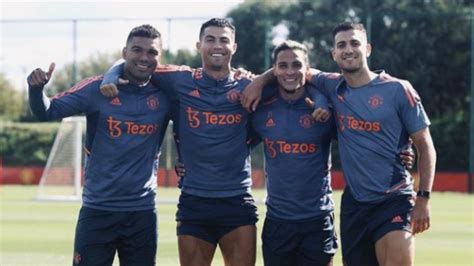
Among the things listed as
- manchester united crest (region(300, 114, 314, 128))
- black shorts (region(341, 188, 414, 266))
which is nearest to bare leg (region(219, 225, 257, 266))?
black shorts (region(341, 188, 414, 266))

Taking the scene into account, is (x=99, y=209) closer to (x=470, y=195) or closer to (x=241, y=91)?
(x=241, y=91)

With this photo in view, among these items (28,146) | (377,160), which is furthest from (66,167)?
(377,160)

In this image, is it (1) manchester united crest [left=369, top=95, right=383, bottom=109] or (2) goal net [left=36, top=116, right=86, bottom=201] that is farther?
(2) goal net [left=36, top=116, right=86, bottom=201]

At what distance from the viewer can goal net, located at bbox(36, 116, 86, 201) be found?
29661 millimetres

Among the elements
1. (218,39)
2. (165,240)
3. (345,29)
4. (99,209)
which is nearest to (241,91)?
(218,39)

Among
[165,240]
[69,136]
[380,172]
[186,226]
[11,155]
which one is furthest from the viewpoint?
[11,155]

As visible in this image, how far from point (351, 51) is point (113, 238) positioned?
2604 millimetres

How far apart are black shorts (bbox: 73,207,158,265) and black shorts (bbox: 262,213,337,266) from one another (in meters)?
1.06

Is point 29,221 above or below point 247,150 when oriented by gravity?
below

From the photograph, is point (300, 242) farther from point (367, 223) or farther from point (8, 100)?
point (8, 100)

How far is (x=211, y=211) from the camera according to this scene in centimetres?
866

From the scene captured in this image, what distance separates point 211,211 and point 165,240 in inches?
312

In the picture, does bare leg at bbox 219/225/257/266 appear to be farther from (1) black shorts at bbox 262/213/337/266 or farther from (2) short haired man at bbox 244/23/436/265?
(2) short haired man at bbox 244/23/436/265

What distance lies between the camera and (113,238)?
8438 mm
